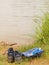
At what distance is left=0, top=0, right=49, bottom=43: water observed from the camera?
25.2 ft

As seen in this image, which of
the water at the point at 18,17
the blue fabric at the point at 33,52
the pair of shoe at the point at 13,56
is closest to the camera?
the pair of shoe at the point at 13,56

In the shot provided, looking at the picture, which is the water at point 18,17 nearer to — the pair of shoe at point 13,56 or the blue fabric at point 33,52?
the blue fabric at point 33,52

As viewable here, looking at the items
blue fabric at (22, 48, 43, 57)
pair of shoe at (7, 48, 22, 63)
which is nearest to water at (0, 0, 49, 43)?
blue fabric at (22, 48, 43, 57)

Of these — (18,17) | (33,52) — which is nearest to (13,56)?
(33,52)

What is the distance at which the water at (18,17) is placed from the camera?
768 cm

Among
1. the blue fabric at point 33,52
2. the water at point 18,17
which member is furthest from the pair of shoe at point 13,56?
the water at point 18,17

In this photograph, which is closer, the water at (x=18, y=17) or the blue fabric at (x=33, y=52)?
the blue fabric at (x=33, y=52)

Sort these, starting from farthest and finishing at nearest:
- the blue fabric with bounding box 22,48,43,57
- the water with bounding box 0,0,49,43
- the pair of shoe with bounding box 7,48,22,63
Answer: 1. the water with bounding box 0,0,49,43
2. the blue fabric with bounding box 22,48,43,57
3. the pair of shoe with bounding box 7,48,22,63

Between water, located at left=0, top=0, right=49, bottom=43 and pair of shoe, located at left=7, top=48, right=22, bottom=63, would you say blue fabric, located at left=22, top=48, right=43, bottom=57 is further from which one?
water, located at left=0, top=0, right=49, bottom=43

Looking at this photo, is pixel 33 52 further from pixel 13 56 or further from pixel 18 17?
pixel 18 17

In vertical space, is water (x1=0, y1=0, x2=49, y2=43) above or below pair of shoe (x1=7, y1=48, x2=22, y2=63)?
above

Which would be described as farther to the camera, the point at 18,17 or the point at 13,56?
the point at 18,17

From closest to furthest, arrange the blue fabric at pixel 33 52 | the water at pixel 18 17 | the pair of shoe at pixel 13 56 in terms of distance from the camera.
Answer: the pair of shoe at pixel 13 56 → the blue fabric at pixel 33 52 → the water at pixel 18 17

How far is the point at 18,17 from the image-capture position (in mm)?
7766
